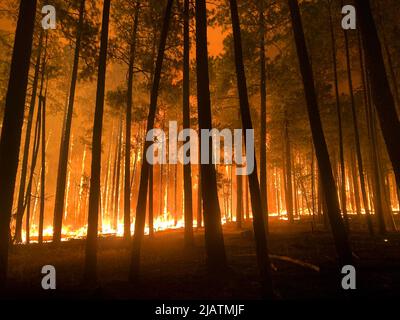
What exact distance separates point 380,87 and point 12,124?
7.73 m

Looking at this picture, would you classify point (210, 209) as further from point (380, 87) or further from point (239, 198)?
point (239, 198)

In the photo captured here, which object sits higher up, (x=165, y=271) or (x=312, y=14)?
(x=312, y=14)

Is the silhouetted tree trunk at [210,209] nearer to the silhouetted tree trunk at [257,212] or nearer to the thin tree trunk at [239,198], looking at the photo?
the silhouetted tree trunk at [257,212]

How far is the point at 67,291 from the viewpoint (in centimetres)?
567

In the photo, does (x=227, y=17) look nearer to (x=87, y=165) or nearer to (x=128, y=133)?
(x=128, y=133)

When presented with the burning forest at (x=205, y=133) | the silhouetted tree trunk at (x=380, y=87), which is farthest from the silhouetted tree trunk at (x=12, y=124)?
the silhouetted tree trunk at (x=380, y=87)

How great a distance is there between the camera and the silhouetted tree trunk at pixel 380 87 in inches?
227

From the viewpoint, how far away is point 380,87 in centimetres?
593

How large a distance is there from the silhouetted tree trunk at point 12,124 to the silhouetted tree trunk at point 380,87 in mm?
7279

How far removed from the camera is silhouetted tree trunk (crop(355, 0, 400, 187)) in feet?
18.9

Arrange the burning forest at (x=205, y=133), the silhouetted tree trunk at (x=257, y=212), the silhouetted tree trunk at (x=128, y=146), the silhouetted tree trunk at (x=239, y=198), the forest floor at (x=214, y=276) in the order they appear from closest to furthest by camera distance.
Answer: the silhouetted tree trunk at (x=257, y=212)
the forest floor at (x=214, y=276)
the burning forest at (x=205, y=133)
the silhouetted tree trunk at (x=128, y=146)
the silhouetted tree trunk at (x=239, y=198)

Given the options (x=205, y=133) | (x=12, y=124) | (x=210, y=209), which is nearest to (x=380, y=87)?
(x=205, y=133)

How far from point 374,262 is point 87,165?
3771 cm

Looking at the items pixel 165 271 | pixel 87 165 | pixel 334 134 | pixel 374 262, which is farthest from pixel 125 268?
pixel 87 165
